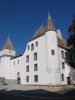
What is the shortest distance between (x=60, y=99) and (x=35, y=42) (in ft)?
105

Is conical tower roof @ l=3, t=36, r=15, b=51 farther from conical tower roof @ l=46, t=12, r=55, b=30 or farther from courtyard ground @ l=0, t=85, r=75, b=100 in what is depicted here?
courtyard ground @ l=0, t=85, r=75, b=100

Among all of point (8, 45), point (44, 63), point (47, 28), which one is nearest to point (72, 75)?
point (44, 63)

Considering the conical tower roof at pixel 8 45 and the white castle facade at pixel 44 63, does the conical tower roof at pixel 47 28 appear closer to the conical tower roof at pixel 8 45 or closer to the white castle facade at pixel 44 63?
the white castle facade at pixel 44 63

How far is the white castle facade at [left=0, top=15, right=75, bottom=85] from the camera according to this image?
145ft

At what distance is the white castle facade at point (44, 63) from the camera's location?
4428cm

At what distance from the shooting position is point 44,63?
4603 cm

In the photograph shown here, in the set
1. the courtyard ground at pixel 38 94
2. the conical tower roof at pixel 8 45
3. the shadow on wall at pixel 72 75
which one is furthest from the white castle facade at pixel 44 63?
the courtyard ground at pixel 38 94

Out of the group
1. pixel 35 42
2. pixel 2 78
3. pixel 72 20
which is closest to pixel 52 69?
pixel 35 42

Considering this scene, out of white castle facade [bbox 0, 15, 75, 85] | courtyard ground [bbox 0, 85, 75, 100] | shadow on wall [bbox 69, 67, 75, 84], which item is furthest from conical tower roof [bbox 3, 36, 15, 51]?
courtyard ground [bbox 0, 85, 75, 100]

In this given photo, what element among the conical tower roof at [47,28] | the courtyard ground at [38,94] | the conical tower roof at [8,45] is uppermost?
the conical tower roof at [47,28]

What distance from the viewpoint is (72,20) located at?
114 feet

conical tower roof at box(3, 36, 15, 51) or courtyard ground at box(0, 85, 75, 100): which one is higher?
conical tower roof at box(3, 36, 15, 51)

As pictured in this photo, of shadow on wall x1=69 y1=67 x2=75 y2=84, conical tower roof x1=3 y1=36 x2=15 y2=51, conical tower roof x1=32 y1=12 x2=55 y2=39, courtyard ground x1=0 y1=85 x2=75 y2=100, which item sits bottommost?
courtyard ground x1=0 y1=85 x2=75 y2=100

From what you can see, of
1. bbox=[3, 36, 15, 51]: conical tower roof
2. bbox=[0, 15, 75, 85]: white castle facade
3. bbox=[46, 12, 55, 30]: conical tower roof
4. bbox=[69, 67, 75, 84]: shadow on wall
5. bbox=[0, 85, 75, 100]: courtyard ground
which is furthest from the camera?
bbox=[3, 36, 15, 51]: conical tower roof
